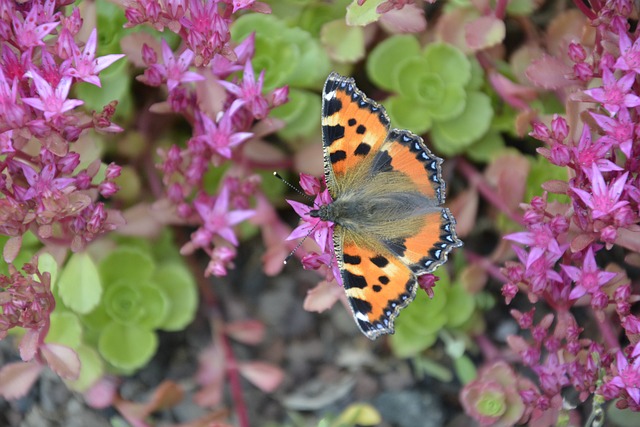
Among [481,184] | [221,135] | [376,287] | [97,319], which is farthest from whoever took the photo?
[481,184]

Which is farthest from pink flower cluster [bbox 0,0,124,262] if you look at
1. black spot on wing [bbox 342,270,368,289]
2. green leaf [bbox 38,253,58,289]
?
black spot on wing [bbox 342,270,368,289]

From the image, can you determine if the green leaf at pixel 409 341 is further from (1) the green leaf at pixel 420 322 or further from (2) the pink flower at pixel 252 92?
(2) the pink flower at pixel 252 92

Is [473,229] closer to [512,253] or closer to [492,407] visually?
[512,253]

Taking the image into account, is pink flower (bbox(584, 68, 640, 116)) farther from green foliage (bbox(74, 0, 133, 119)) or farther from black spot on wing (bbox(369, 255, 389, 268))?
green foliage (bbox(74, 0, 133, 119))

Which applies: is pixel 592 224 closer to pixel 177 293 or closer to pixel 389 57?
pixel 389 57

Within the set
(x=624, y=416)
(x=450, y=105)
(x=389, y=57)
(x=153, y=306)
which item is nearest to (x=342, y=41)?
(x=389, y=57)

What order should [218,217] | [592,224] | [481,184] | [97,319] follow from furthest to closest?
[481,184] → [97,319] → [218,217] → [592,224]

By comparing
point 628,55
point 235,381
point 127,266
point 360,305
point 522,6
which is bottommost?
point 235,381

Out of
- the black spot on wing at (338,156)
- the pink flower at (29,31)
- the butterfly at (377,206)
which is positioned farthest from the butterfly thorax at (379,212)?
the pink flower at (29,31)
